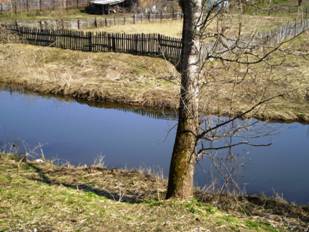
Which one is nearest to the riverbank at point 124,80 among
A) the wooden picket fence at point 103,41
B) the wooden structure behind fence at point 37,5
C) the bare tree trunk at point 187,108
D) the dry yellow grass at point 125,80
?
the dry yellow grass at point 125,80

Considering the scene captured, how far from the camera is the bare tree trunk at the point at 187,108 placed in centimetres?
717

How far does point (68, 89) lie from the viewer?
71.4 feet

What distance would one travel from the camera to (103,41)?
2688cm

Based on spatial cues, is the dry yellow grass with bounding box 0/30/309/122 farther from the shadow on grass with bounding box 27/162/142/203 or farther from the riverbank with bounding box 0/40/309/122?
the shadow on grass with bounding box 27/162/142/203

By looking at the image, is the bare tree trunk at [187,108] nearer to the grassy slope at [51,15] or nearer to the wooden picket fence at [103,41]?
the wooden picket fence at [103,41]

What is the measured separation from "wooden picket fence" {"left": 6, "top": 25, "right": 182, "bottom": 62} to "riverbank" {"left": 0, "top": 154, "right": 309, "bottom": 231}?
45.5 feet

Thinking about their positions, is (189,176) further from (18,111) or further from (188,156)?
(18,111)

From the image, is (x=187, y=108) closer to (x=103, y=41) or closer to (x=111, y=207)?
(x=111, y=207)

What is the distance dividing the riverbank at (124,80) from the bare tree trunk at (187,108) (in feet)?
31.5

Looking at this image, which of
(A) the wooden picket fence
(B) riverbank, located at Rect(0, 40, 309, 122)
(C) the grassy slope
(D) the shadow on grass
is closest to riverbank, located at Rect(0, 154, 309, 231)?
(D) the shadow on grass

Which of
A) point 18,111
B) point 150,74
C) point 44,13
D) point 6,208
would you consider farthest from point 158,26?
point 6,208

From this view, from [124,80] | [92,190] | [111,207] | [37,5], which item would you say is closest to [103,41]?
[124,80]

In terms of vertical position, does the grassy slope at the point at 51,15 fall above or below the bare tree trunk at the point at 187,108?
below

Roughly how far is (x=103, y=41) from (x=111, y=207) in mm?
20347
